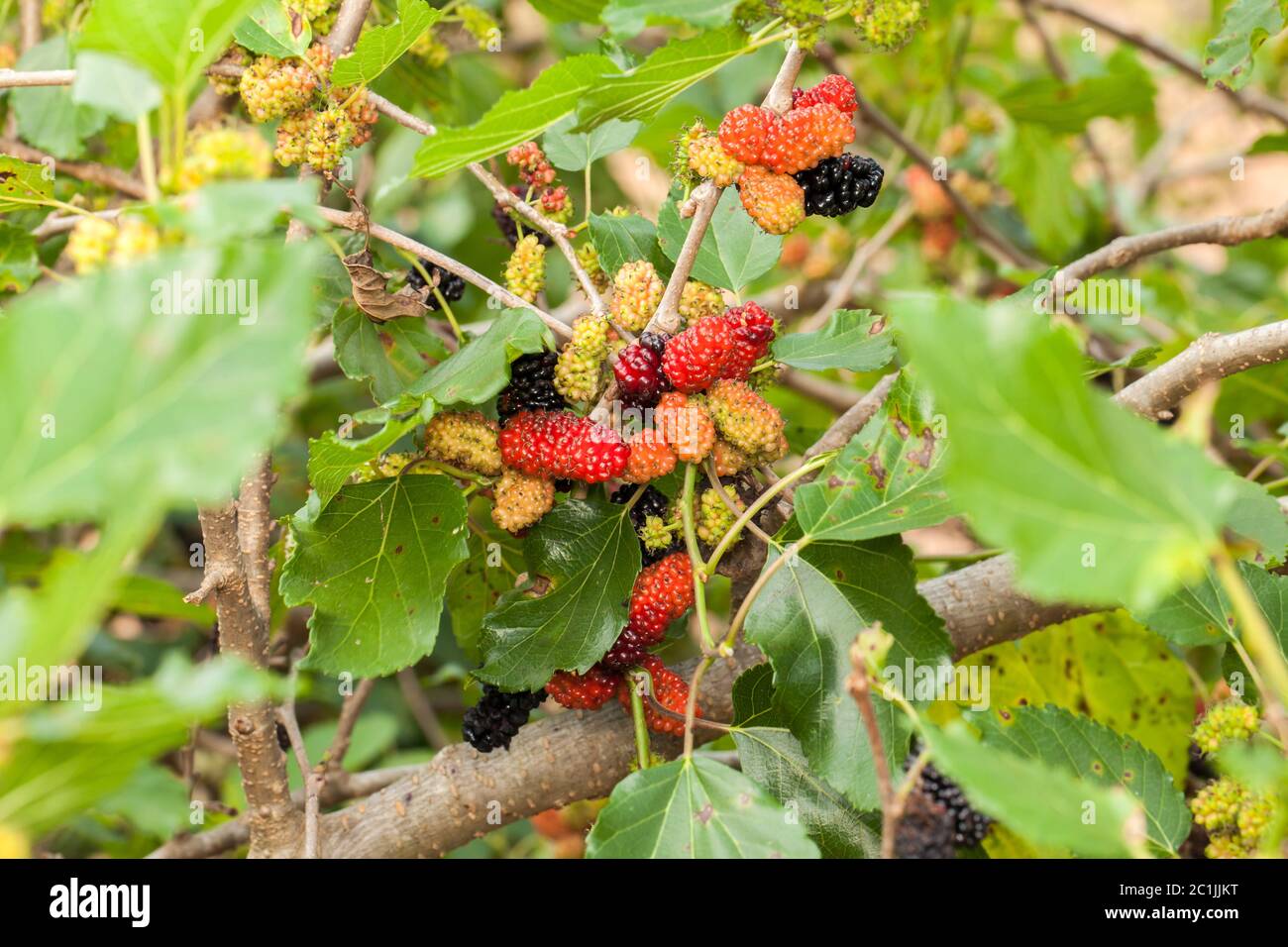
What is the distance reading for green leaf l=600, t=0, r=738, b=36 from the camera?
2.00 ft

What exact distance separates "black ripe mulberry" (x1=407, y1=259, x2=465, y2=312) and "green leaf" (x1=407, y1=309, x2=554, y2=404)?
0.13 meters

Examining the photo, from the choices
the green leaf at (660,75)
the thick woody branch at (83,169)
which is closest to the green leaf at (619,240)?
the green leaf at (660,75)

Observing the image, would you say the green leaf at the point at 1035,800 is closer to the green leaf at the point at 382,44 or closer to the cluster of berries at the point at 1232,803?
the cluster of berries at the point at 1232,803

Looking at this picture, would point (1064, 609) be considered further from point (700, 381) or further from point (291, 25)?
point (291, 25)

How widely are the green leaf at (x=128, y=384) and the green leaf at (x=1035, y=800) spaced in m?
0.28

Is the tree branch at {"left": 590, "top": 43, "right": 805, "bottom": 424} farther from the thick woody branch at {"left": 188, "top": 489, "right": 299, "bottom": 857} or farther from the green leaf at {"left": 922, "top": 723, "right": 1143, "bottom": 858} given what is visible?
the green leaf at {"left": 922, "top": 723, "right": 1143, "bottom": 858}

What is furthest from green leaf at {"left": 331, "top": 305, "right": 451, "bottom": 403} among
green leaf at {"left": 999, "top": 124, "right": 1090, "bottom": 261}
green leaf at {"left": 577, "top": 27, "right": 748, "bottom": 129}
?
green leaf at {"left": 999, "top": 124, "right": 1090, "bottom": 261}

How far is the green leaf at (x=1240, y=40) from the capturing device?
0.81m

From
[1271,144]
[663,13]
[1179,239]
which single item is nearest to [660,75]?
[663,13]

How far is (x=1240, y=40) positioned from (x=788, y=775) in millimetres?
623

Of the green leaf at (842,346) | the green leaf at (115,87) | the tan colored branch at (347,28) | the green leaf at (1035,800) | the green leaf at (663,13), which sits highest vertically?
the tan colored branch at (347,28)

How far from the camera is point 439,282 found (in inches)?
35.2

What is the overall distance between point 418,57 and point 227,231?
0.80 meters
